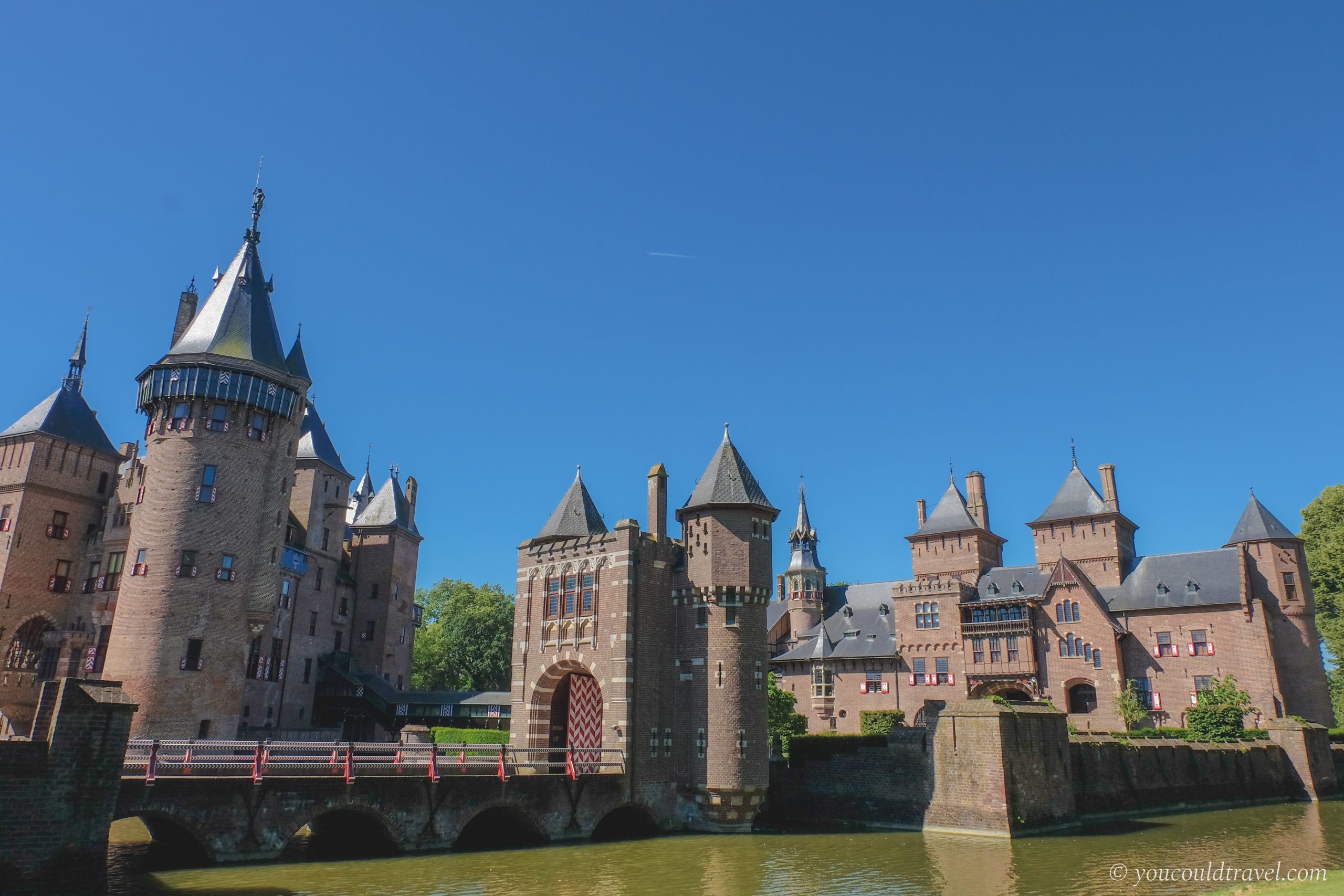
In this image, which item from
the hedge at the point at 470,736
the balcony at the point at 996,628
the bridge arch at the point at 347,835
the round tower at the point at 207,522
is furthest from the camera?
the balcony at the point at 996,628

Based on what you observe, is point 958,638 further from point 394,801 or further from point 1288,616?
point 394,801

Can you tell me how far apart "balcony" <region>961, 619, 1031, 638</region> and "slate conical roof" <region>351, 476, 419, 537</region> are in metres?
36.4

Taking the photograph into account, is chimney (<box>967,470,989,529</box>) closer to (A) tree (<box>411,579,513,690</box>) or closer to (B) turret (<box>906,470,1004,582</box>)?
(B) turret (<box>906,470,1004,582</box>)

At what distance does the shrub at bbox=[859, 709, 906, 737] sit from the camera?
5112 cm

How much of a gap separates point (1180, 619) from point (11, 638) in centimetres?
6161

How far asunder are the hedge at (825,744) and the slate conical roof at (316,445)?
32514 mm

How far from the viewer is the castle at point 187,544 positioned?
124ft

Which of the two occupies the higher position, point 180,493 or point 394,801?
point 180,493

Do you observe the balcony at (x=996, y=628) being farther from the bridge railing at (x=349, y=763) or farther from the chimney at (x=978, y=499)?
the bridge railing at (x=349, y=763)

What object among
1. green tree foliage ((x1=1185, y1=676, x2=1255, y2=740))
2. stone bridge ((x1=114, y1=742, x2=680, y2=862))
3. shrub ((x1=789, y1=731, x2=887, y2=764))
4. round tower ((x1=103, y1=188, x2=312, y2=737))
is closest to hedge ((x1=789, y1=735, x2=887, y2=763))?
shrub ((x1=789, y1=731, x2=887, y2=764))

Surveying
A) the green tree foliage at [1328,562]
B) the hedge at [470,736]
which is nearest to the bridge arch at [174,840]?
the hedge at [470,736]

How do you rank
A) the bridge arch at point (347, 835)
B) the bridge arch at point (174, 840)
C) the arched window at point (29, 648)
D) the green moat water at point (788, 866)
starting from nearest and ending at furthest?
the green moat water at point (788, 866), the bridge arch at point (174, 840), the bridge arch at point (347, 835), the arched window at point (29, 648)

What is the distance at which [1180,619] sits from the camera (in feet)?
174

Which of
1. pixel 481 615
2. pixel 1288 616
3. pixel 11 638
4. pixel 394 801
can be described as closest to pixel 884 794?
pixel 394 801
